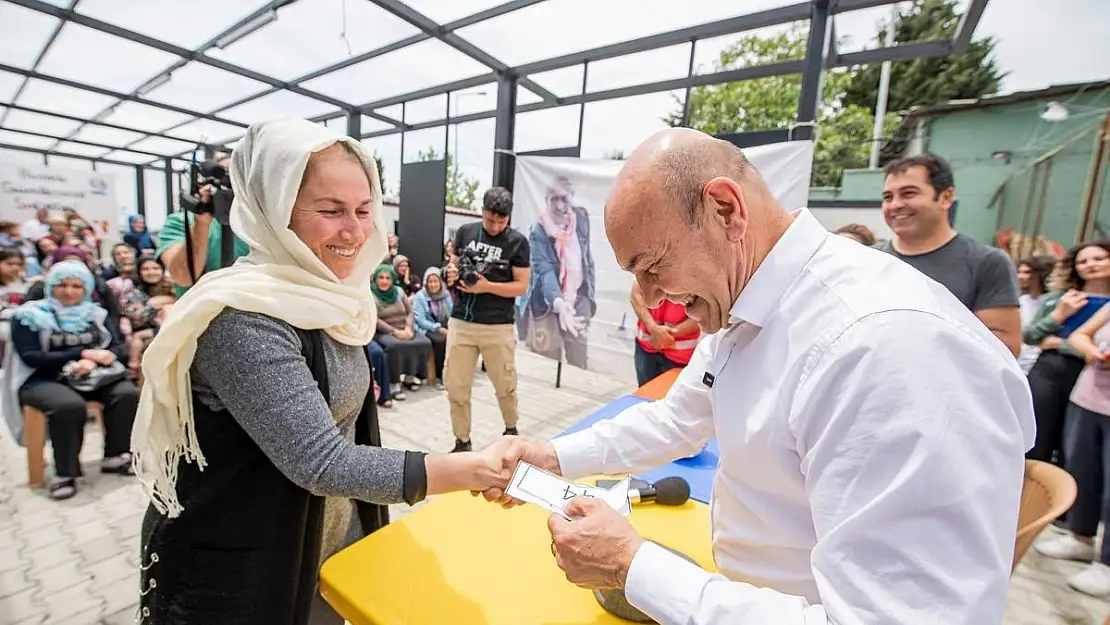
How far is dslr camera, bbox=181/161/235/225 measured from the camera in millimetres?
2256

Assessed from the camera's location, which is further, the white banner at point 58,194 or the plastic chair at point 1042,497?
the white banner at point 58,194

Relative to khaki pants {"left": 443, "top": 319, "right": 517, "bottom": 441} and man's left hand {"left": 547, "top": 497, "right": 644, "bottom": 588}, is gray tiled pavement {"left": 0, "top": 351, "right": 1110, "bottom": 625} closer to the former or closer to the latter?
khaki pants {"left": 443, "top": 319, "right": 517, "bottom": 441}

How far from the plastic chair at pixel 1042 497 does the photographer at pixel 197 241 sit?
10.1 ft

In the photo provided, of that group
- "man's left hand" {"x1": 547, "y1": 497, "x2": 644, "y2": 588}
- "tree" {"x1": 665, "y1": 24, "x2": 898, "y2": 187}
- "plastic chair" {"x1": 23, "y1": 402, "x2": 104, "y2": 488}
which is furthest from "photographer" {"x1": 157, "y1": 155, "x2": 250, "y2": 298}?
"tree" {"x1": 665, "y1": 24, "x2": 898, "y2": 187}

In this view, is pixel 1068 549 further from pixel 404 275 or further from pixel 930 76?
pixel 930 76

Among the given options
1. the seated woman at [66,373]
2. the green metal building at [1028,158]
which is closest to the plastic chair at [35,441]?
the seated woman at [66,373]

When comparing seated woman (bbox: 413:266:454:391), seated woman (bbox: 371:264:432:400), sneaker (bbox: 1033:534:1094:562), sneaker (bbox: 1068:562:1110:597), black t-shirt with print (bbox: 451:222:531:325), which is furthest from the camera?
seated woman (bbox: 413:266:454:391)

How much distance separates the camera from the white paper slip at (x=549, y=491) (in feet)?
3.79

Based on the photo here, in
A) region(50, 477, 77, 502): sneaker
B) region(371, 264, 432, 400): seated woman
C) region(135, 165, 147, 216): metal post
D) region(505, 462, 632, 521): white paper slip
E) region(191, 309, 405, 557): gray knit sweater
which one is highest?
region(135, 165, 147, 216): metal post

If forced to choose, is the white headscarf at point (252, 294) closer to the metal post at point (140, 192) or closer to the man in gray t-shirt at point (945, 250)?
the man in gray t-shirt at point (945, 250)

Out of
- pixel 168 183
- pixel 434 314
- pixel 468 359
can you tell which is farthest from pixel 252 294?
pixel 168 183

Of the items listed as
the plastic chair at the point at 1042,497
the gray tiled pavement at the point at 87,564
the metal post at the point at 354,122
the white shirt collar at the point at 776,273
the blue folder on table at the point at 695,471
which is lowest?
the gray tiled pavement at the point at 87,564

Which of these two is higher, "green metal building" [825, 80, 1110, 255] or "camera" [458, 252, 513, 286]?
"green metal building" [825, 80, 1110, 255]

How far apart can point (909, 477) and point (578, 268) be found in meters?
4.94
